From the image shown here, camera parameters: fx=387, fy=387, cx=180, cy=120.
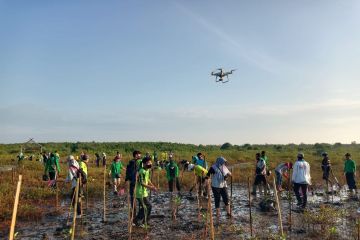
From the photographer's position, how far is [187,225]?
1172 centimetres

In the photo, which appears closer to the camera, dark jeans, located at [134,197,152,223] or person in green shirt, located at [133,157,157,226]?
person in green shirt, located at [133,157,157,226]

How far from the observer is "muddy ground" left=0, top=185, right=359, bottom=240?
34.5 feet

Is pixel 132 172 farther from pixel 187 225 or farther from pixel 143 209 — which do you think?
pixel 187 225

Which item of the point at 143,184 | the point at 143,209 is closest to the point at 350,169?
the point at 143,209

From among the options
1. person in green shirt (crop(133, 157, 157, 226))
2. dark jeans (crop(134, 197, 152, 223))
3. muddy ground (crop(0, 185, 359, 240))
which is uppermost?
person in green shirt (crop(133, 157, 157, 226))

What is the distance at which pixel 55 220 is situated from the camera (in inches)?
507

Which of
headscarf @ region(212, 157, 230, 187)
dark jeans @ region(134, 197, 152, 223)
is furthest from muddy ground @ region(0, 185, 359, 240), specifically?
headscarf @ region(212, 157, 230, 187)

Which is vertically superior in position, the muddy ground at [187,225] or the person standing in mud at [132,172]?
the person standing in mud at [132,172]

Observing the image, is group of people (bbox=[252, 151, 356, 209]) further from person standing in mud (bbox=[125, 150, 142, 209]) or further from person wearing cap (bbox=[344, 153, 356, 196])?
person standing in mud (bbox=[125, 150, 142, 209])

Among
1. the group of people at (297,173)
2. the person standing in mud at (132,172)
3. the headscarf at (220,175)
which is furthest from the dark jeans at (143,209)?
the group of people at (297,173)

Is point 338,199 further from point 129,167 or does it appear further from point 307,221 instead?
point 129,167

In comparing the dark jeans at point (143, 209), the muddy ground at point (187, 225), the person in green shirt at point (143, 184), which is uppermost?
the person in green shirt at point (143, 184)

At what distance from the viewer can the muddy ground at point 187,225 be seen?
1052 centimetres

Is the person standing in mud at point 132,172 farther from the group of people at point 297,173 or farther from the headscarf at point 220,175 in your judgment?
the group of people at point 297,173
